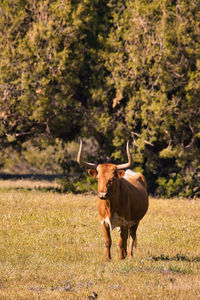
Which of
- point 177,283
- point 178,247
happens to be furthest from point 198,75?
point 177,283

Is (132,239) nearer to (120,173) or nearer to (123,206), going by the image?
(123,206)

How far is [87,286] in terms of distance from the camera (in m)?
9.47

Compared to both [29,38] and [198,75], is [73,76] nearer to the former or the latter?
[29,38]

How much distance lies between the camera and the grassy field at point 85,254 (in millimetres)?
9219

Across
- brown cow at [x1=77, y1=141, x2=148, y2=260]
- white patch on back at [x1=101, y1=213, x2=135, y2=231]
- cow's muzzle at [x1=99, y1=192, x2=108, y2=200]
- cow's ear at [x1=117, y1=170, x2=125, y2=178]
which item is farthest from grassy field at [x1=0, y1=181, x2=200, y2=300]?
cow's ear at [x1=117, y1=170, x2=125, y2=178]

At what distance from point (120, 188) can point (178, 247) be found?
2.77m

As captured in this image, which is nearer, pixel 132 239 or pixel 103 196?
pixel 103 196

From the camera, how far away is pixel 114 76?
23969 mm

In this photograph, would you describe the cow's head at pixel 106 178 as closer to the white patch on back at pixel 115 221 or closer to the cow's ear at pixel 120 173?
the cow's ear at pixel 120 173

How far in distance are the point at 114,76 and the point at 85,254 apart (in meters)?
12.4

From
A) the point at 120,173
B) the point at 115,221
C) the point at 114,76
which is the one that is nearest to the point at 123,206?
the point at 115,221

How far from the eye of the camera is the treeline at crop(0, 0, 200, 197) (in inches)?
912

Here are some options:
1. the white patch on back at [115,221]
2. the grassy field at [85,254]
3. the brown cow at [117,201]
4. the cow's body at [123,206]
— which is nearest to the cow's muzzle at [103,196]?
the brown cow at [117,201]

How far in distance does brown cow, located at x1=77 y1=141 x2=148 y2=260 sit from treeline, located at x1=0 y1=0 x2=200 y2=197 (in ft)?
34.5
